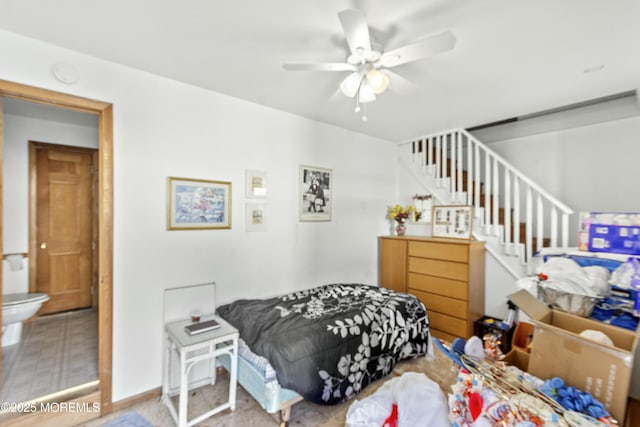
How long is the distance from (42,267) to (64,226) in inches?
21.3

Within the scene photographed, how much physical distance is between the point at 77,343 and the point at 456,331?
4.00m

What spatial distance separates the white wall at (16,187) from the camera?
304cm

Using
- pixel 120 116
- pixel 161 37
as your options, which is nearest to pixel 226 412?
pixel 120 116

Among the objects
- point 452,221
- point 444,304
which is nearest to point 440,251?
point 452,221

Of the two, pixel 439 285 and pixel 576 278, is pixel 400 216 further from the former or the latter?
pixel 576 278

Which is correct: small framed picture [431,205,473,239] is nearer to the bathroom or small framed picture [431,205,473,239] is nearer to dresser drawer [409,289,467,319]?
dresser drawer [409,289,467,319]

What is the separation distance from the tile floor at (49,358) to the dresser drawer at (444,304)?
3305 millimetres

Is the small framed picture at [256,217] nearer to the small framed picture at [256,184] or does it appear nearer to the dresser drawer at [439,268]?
the small framed picture at [256,184]

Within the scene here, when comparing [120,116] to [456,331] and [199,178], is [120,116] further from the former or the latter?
[456,331]

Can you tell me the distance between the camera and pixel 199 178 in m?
2.37

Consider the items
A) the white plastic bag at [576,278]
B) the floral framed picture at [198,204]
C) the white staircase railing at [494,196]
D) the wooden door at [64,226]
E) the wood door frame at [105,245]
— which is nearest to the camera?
the white plastic bag at [576,278]

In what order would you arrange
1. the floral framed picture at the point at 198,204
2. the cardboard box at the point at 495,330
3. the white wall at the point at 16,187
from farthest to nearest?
1. the white wall at the point at 16,187
2. the cardboard box at the point at 495,330
3. the floral framed picture at the point at 198,204

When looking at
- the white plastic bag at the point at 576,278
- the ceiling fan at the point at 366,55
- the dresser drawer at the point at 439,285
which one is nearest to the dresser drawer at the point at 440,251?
the dresser drawer at the point at 439,285

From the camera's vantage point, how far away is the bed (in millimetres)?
1745
